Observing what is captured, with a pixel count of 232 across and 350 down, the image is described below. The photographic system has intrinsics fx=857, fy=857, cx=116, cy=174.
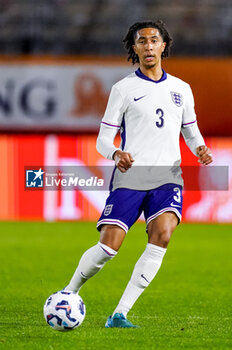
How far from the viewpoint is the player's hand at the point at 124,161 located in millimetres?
5152

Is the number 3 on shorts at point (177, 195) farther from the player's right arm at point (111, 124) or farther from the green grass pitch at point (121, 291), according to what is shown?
the green grass pitch at point (121, 291)

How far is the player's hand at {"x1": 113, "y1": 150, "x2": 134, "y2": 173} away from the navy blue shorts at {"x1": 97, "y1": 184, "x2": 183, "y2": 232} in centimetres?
25

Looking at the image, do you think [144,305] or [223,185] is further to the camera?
[144,305]

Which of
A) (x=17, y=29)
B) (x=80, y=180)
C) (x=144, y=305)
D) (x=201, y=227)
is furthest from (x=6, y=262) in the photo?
(x=17, y=29)

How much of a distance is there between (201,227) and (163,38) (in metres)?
11.8

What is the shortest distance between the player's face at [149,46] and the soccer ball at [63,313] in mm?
1593

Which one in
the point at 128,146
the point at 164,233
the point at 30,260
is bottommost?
the point at 30,260

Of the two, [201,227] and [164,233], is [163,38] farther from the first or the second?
[201,227]

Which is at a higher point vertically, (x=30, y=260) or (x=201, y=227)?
(x=30, y=260)

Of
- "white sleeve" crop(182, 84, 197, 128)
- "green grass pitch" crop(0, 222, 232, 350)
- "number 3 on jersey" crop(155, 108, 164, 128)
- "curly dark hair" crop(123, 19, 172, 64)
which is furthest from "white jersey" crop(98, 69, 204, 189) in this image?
"green grass pitch" crop(0, 222, 232, 350)

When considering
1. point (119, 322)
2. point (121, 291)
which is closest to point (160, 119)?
point (119, 322)

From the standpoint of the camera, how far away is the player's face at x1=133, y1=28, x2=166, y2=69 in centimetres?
550

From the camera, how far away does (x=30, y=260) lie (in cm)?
1121

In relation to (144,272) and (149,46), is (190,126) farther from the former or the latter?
(144,272)
